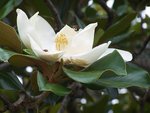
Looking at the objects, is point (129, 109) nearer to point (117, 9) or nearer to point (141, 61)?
point (141, 61)

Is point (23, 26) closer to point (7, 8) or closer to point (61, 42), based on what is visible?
point (61, 42)

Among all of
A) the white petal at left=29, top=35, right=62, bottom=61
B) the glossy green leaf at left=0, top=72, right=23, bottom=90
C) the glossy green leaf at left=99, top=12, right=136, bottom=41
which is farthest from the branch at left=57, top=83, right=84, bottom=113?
the white petal at left=29, top=35, right=62, bottom=61

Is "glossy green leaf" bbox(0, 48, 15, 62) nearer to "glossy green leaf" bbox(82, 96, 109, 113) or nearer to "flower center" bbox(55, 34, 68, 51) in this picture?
"flower center" bbox(55, 34, 68, 51)

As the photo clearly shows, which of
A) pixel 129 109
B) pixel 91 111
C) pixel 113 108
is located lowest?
pixel 129 109

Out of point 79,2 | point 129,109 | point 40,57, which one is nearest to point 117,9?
point 79,2

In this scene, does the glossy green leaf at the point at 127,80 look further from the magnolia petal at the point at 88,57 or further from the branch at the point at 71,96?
the branch at the point at 71,96

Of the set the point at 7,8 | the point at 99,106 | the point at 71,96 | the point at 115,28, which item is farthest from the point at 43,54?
the point at 99,106
